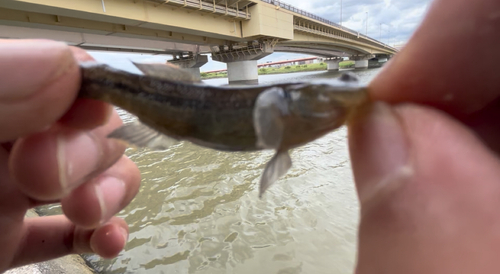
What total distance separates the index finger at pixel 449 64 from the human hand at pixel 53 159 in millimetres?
1821

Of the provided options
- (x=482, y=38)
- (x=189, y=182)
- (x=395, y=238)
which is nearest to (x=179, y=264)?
(x=189, y=182)

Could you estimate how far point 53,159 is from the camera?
174 centimetres

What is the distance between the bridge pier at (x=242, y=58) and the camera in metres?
27.9

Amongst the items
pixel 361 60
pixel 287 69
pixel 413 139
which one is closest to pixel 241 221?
pixel 413 139

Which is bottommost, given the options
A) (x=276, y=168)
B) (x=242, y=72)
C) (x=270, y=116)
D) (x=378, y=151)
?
(x=276, y=168)

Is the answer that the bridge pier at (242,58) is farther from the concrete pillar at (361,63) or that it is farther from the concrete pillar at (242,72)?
the concrete pillar at (361,63)

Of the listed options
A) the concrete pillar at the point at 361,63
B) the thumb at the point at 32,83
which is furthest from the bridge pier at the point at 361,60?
the thumb at the point at 32,83

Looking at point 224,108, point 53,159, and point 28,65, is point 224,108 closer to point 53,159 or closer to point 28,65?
point 28,65

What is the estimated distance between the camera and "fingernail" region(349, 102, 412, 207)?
1125mm

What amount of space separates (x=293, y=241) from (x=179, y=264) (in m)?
1.95

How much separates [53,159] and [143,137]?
1.94ft

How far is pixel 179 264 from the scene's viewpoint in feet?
14.4

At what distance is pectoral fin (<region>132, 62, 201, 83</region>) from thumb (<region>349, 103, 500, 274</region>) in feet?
3.64

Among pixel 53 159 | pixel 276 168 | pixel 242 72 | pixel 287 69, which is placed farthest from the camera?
pixel 287 69
